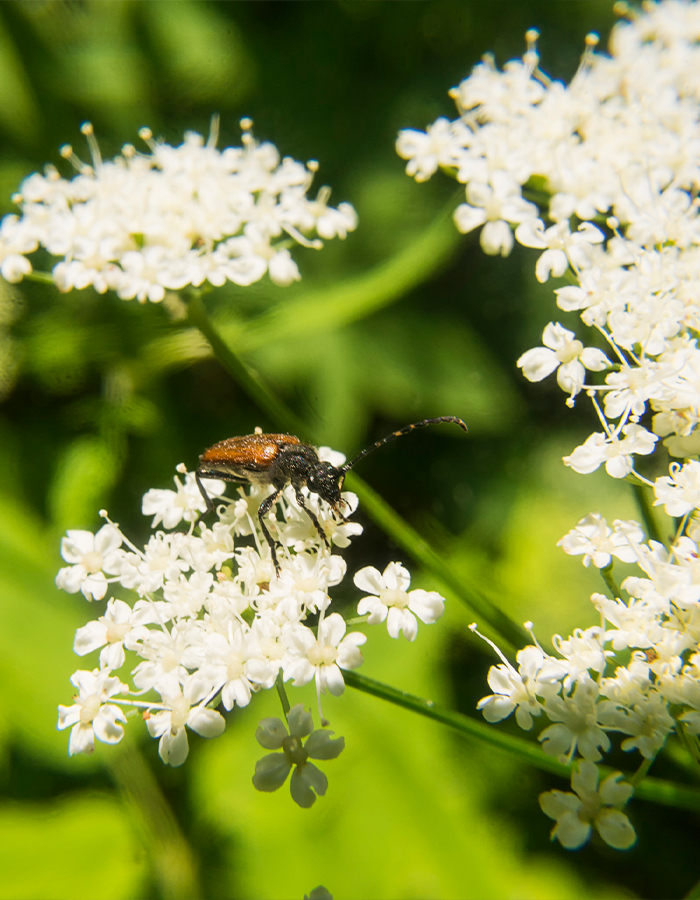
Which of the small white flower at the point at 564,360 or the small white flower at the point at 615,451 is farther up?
the small white flower at the point at 564,360

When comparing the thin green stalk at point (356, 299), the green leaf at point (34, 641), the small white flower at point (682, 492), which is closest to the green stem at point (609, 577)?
the small white flower at point (682, 492)

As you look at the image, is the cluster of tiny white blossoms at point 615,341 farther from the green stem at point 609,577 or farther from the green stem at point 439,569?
the green stem at point 439,569

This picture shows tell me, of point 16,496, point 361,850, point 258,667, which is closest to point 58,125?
point 16,496

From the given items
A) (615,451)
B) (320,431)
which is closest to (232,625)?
(615,451)

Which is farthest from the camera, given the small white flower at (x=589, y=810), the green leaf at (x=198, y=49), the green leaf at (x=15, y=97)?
the green leaf at (x=198, y=49)

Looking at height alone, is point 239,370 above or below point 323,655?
above

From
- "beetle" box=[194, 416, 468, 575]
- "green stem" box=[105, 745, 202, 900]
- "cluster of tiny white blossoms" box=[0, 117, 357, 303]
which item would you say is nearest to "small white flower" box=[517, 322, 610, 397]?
"beetle" box=[194, 416, 468, 575]

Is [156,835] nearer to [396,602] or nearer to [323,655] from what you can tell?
[323,655]

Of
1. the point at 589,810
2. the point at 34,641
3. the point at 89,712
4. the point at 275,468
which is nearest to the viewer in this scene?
the point at 589,810
